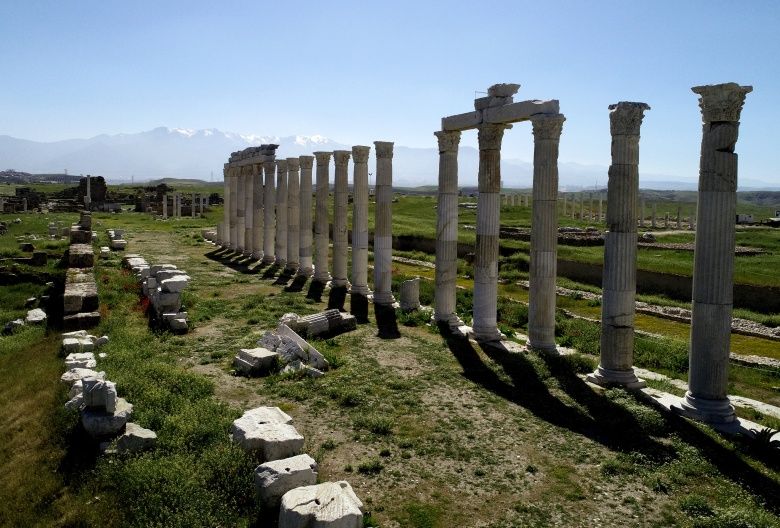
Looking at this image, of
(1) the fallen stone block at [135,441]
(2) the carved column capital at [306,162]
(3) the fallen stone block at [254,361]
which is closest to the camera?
(1) the fallen stone block at [135,441]

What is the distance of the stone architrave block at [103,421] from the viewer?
408 inches

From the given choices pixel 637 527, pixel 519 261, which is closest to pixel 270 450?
pixel 637 527

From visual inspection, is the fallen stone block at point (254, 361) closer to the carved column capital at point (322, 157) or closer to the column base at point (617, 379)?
the column base at point (617, 379)

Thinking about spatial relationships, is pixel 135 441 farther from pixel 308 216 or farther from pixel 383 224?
pixel 308 216

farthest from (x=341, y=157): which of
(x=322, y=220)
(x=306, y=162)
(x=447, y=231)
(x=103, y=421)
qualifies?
(x=103, y=421)

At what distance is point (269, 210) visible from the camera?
35438 millimetres

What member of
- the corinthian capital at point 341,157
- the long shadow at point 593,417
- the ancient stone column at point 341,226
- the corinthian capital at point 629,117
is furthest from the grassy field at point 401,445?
the corinthian capital at point 341,157

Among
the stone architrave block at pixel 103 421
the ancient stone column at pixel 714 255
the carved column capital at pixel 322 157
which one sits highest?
the carved column capital at pixel 322 157

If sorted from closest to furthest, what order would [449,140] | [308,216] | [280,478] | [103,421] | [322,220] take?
[280,478], [103,421], [449,140], [322,220], [308,216]

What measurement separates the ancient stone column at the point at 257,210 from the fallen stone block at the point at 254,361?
21.9m

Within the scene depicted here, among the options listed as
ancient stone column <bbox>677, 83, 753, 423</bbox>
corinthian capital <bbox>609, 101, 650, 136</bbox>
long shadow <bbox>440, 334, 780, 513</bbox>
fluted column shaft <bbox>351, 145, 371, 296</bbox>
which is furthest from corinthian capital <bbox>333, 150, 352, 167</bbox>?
ancient stone column <bbox>677, 83, 753, 423</bbox>

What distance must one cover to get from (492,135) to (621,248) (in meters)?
5.80

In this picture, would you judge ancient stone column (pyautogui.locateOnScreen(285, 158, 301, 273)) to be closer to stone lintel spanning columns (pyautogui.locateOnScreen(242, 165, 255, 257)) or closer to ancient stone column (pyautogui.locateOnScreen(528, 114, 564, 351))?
stone lintel spanning columns (pyautogui.locateOnScreen(242, 165, 255, 257))

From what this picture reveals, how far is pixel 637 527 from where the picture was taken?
27.7 feet
